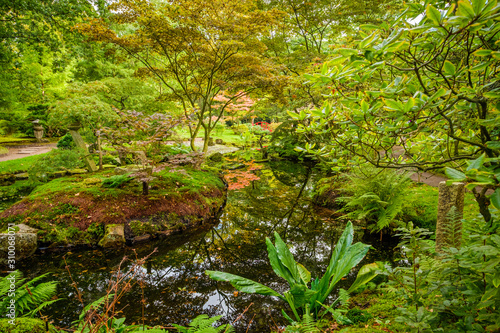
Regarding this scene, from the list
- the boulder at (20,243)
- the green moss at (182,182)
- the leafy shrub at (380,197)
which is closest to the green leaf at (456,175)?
the leafy shrub at (380,197)

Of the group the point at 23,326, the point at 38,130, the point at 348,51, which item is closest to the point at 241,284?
the point at 23,326

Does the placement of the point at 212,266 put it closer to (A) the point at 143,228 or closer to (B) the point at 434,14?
(A) the point at 143,228

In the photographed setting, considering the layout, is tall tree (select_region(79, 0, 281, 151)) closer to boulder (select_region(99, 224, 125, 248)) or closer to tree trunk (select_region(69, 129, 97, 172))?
tree trunk (select_region(69, 129, 97, 172))

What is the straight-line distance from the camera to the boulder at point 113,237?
3.56m

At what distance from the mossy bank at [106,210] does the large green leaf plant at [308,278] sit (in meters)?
2.34

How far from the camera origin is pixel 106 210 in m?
3.98

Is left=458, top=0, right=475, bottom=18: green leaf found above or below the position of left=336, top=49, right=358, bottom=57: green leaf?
above

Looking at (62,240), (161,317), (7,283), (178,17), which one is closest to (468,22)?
(161,317)

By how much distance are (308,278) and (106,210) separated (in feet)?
11.4

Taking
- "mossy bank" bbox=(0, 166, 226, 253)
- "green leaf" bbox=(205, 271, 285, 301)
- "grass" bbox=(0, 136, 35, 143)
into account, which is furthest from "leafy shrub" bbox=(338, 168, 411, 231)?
"grass" bbox=(0, 136, 35, 143)

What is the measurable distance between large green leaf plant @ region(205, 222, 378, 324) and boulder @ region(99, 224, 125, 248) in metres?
2.26

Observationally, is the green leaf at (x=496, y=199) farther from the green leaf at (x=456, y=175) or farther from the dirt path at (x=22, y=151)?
the dirt path at (x=22, y=151)

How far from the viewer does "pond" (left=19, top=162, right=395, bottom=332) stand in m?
2.35

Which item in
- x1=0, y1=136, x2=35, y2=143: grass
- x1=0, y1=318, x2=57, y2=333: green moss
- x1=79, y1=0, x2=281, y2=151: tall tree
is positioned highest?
x1=79, y1=0, x2=281, y2=151: tall tree
